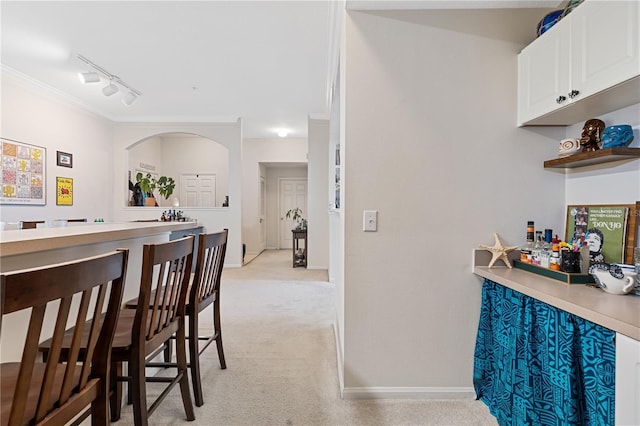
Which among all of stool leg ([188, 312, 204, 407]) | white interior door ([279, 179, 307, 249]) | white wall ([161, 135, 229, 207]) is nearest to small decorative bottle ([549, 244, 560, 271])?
stool leg ([188, 312, 204, 407])

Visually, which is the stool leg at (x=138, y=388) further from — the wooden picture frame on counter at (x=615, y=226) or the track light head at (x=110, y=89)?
the track light head at (x=110, y=89)

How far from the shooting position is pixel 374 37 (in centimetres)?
192

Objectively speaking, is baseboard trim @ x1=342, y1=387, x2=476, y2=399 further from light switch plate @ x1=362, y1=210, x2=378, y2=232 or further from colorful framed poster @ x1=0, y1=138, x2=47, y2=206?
colorful framed poster @ x1=0, y1=138, x2=47, y2=206

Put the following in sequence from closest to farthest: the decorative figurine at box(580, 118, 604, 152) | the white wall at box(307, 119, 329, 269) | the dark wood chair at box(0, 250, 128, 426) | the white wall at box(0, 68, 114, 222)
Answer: the dark wood chair at box(0, 250, 128, 426) → the decorative figurine at box(580, 118, 604, 152) → the white wall at box(0, 68, 114, 222) → the white wall at box(307, 119, 329, 269)

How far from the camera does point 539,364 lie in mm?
1463

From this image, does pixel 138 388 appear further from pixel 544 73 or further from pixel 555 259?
pixel 544 73

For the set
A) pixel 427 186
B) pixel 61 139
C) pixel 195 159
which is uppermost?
pixel 195 159

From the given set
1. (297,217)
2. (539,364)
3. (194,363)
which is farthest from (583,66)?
(297,217)

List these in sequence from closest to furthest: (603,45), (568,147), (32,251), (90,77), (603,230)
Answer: (32,251)
(603,45)
(603,230)
(568,147)
(90,77)

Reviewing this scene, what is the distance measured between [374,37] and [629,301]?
5.74 feet

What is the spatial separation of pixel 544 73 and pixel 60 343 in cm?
231

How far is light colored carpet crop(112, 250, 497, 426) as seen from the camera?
1.77m

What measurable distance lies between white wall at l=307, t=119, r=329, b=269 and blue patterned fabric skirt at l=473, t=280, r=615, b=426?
4205mm

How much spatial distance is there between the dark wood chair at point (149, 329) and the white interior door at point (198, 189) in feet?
21.2
